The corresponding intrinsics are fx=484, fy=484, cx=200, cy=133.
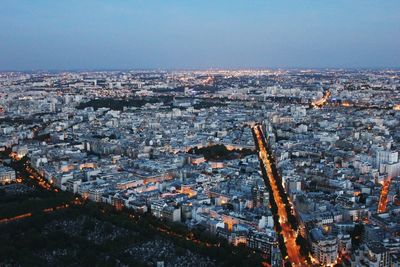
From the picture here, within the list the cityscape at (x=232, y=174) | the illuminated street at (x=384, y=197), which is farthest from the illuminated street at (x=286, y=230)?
the illuminated street at (x=384, y=197)

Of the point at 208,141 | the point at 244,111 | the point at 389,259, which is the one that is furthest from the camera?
the point at 244,111

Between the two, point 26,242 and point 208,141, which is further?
point 208,141

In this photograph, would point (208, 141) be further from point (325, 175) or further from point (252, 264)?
point (252, 264)

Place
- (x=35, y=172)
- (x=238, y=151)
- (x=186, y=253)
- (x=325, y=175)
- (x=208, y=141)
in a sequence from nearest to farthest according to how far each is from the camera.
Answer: (x=186, y=253) < (x=325, y=175) < (x=35, y=172) < (x=238, y=151) < (x=208, y=141)

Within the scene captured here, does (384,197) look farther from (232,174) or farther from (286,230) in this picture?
(232,174)

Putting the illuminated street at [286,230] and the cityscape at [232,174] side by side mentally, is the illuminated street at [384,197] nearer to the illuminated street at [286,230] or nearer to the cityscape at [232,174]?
the cityscape at [232,174]

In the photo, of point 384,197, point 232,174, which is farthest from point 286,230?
point 232,174

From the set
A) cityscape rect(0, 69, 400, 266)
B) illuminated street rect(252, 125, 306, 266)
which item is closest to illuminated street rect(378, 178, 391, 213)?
cityscape rect(0, 69, 400, 266)

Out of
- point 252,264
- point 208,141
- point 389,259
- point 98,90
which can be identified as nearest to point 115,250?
point 252,264

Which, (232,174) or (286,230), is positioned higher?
(232,174)

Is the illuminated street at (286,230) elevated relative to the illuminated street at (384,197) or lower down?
lower down
